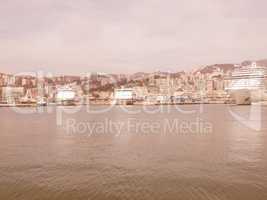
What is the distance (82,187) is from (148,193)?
168 centimetres

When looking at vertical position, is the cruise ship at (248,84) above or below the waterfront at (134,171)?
above

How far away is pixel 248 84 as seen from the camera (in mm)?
73875

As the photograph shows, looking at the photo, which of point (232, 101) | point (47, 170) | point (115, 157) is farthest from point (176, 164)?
point (232, 101)

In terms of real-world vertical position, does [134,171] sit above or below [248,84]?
below

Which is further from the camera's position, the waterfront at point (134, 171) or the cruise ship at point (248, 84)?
the cruise ship at point (248, 84)

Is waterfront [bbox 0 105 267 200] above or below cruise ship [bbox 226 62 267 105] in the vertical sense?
below

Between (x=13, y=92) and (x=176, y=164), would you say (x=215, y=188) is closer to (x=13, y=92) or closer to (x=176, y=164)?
(x=176, y=164)

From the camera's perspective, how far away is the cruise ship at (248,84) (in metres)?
71.1

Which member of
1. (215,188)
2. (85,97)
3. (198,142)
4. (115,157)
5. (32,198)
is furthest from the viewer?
(85,97)

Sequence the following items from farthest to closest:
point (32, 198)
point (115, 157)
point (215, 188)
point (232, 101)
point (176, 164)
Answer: point (232, 101), point (115, 157), point (176, 164), point (215, 188), point (32, 198)

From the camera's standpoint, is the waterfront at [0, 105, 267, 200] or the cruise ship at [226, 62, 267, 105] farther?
the cruise ship at [226, 62, 267, 105]

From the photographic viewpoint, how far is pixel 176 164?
36.4 ft

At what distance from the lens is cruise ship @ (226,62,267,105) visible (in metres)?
71.1

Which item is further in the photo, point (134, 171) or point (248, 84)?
point (248, 84)
